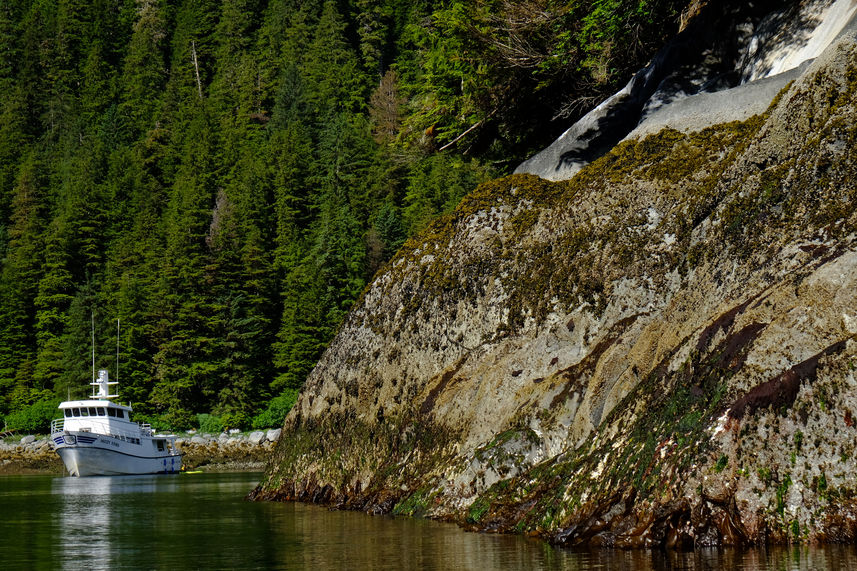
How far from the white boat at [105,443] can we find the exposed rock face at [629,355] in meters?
29.4

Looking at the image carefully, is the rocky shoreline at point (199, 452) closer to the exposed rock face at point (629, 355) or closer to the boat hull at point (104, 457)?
the boat hull at point (104, 457)

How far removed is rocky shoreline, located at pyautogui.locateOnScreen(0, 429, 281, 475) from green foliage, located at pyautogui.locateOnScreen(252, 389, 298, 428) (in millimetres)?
2832

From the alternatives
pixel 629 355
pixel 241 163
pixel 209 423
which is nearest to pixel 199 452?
pixel 209 423

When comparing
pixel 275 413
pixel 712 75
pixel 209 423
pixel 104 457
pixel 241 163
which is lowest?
pixel 104 457

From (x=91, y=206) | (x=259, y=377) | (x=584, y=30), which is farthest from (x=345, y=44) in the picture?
(x=584, y=30)

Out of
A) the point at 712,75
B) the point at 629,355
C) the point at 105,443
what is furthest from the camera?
the point at 105,443

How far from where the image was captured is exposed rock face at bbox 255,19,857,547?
10.5m

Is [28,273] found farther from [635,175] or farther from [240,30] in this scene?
[635,175]

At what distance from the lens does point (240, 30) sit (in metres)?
135

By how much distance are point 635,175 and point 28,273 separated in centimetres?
7889

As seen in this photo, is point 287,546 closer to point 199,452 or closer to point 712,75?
point 712,75

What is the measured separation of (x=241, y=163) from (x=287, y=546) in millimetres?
93102

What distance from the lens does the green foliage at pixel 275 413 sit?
64.8 metres

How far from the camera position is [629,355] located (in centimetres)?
1466
